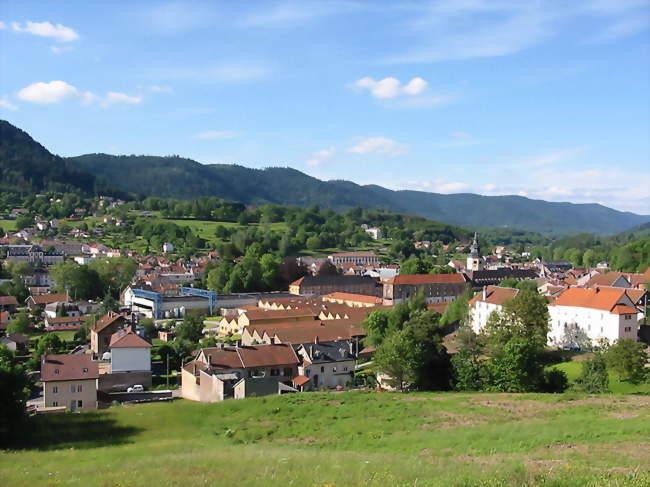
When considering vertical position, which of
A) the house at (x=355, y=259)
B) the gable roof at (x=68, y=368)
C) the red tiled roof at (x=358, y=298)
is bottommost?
the gable roof at (x=68, y=368)

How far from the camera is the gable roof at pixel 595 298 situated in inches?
1655

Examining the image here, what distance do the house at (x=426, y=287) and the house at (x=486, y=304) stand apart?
22.8 meters

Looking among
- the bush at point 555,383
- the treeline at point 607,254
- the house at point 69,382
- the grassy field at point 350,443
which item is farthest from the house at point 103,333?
the treeline at point 607,254

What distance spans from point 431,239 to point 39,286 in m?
124

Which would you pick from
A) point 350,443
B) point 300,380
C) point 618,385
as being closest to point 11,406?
point 350,443

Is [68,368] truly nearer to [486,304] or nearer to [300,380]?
[300,380]

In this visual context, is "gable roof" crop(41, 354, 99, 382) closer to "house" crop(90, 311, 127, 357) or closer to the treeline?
"house" crop(90, 311, 127, 357)

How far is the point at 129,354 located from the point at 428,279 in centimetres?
4708

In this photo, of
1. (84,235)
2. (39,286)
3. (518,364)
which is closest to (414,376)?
(518,364)

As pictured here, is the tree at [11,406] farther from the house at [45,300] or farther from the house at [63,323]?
the house at [45,300]

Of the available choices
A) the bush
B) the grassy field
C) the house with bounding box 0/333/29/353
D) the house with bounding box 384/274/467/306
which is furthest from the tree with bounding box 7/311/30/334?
the bush

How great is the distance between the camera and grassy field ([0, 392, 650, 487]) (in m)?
12.7

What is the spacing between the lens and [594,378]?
3362 cm

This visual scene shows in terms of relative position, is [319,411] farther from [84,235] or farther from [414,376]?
[84,235]
